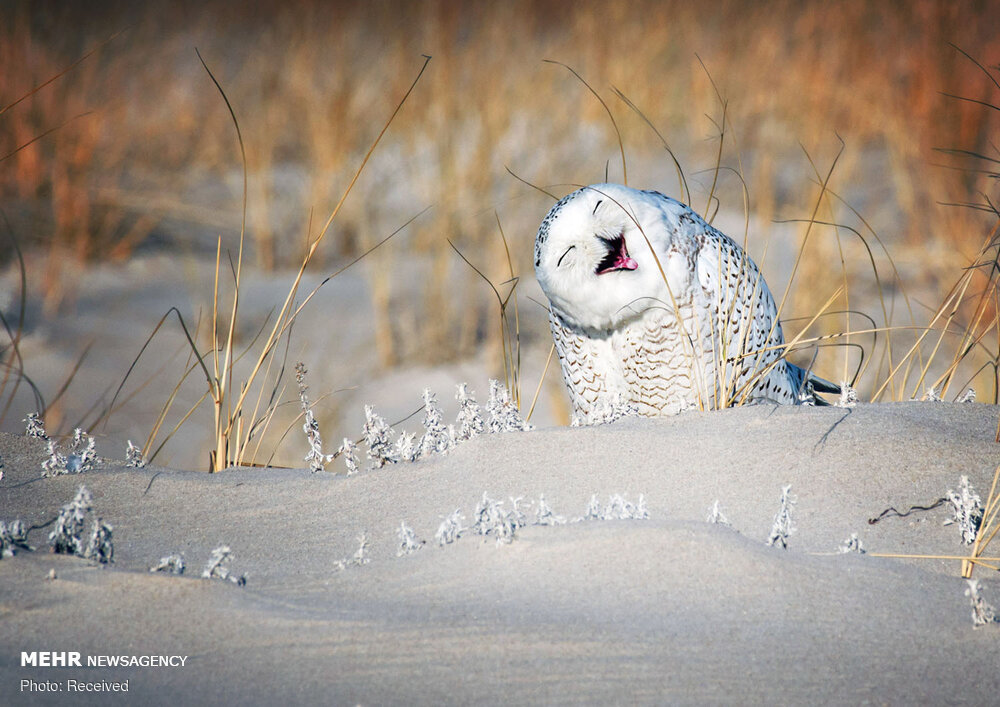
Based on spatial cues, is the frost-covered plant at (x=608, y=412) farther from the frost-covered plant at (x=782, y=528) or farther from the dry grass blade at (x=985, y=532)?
the dry grass blade at (x=985, y=532)

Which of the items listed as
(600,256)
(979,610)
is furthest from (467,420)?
(979,610)

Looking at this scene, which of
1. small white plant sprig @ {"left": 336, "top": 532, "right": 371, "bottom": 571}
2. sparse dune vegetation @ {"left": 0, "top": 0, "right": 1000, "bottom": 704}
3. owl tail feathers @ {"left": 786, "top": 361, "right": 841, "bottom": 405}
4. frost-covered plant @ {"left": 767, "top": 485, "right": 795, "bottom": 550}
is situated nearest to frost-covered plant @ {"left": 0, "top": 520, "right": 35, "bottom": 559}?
sparse dune vegetation @ {"left": 0, "top": 0, "right": 1000, "bottom": 704}

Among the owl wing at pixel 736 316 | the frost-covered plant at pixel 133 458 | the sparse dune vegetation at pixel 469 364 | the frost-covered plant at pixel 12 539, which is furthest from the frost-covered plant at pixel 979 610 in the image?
the frost-covered plant at pixel 133 458

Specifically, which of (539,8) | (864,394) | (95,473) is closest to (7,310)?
(95,473)

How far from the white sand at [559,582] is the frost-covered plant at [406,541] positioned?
0.15 feet

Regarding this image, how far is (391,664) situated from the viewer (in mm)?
1132

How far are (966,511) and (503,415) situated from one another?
3.33 feet

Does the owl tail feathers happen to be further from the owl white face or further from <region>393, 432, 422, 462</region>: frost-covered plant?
<region>393, 432, 422, 462</region>: frost-covered plant

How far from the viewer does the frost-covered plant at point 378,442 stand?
210 cm

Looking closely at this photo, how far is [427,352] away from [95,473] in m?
2.85

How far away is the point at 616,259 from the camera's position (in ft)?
7.11

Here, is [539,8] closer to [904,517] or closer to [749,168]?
[749,168]

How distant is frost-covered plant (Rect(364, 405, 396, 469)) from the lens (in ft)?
6.88

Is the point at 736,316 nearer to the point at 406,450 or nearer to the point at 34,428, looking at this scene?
the point at 406,450
